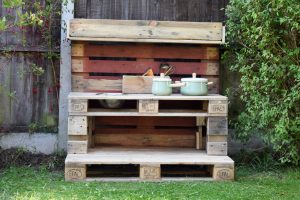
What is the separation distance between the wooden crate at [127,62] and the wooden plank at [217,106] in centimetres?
57

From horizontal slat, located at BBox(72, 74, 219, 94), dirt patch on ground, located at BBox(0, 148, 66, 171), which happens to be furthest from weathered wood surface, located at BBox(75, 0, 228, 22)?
dirt patch on ground, located at BBox(0, 148, 66, 171)

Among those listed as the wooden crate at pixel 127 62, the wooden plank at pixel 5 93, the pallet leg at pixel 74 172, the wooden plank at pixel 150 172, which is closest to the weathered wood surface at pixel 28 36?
the wooden plank at pixel 5 93

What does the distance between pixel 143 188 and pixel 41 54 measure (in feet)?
6.85

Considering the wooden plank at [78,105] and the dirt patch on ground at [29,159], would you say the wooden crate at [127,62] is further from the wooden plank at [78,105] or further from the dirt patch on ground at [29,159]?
the dirt patch on ground at [29,159]

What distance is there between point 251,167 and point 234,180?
0.63m

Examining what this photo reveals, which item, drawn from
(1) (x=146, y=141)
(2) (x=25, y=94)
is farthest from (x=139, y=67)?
(2) (x=25, y=94)

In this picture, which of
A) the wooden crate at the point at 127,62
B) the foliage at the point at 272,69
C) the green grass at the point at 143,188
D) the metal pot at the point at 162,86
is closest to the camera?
the green grass at the point at 143,188

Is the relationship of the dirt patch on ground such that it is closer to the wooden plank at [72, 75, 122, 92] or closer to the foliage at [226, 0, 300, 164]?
the wooden plank at [72, 75, 122, 92]

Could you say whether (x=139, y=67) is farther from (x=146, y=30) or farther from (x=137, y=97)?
(x=137, y=97)

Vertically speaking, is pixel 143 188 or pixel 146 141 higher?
pixel 146 141

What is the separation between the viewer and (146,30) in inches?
206

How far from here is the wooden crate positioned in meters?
5.39

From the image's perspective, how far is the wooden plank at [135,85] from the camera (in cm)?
522

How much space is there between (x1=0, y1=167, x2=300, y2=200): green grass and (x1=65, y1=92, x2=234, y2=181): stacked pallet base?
19cm
